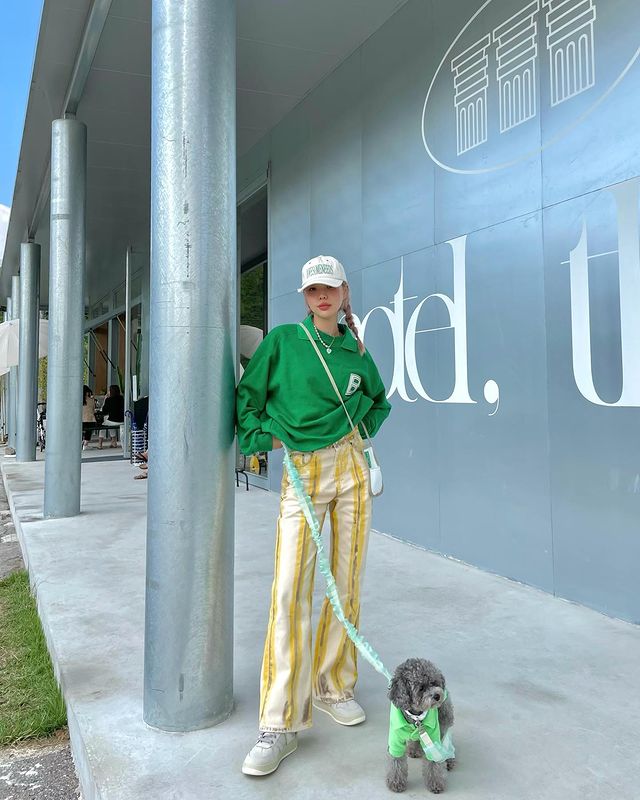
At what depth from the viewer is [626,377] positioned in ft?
12.9

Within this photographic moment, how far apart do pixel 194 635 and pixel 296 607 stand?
1.52ft

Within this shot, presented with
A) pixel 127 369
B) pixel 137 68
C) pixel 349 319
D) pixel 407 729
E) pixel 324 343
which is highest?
pixel 137 68

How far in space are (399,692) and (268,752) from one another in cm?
58

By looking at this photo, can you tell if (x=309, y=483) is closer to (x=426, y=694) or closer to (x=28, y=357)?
(x=426, y=694)

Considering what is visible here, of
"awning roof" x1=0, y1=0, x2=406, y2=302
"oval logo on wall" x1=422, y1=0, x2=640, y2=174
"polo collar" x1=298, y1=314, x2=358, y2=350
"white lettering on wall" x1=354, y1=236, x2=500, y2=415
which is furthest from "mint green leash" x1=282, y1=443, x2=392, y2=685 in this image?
"awning roof" x1=0, y1=0, x2=406, y2=302

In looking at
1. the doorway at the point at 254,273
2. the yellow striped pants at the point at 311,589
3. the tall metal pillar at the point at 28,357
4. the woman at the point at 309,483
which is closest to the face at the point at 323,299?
the woman at the point at 309,483

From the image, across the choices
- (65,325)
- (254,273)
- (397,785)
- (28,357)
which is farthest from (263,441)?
(28,357)

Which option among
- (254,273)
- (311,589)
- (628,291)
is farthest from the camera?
(254,273)

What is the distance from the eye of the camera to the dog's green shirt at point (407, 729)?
7.13ft

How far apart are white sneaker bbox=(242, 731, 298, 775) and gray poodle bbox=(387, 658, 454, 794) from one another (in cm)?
40

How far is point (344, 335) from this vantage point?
9.04 ft

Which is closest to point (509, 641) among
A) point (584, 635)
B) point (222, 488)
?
point (584, 635)

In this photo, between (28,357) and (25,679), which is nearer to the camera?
(25,679)

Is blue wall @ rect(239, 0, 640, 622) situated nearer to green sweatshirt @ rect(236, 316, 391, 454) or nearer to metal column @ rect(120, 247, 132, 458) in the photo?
green sweatshirt @ rect(236, 316, 391, 454)
